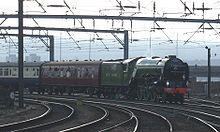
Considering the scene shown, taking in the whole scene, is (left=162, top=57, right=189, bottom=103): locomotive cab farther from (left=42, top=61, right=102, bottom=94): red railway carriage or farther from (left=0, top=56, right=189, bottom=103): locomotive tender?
(left=42, top=61, right=102, bottom=94): red railway carriage

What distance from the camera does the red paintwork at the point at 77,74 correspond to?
36859 millimetres

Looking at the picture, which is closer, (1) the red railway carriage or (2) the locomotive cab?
(2) the locomotive cab

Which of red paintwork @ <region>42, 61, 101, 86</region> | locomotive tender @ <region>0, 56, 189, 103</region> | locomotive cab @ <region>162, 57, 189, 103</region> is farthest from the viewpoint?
red paintwork @ <region>42, 61, 101, 86</region>

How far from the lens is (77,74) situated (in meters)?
38.9

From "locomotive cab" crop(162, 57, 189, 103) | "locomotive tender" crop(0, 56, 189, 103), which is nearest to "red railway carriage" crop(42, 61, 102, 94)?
"locomotive tender" crop(0, 56, 189, 103)

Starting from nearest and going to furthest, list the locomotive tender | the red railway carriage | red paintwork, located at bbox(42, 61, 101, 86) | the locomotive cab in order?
1. the locomotive cab
2. the locomotive tender
3. red paintwork, located at bbox(42, 61, 101, 86)
4. the red railway carriage

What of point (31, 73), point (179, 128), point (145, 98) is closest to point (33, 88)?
point (31, 73)

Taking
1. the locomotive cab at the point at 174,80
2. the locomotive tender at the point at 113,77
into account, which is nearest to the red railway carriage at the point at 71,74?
the locomotive tender at the point at 113,77

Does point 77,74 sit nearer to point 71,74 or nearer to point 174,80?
point 71,74

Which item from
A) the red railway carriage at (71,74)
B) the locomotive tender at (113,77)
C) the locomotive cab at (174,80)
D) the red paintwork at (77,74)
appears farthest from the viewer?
the red railway carriage at (71,74)

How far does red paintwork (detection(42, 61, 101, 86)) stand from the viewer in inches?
1451

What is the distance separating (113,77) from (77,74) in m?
5.58

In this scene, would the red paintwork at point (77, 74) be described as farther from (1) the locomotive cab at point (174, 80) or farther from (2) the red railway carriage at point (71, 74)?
(1) the locomotive cab at point (174, 80)

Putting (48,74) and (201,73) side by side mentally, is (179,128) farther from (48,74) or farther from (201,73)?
(201,73)
